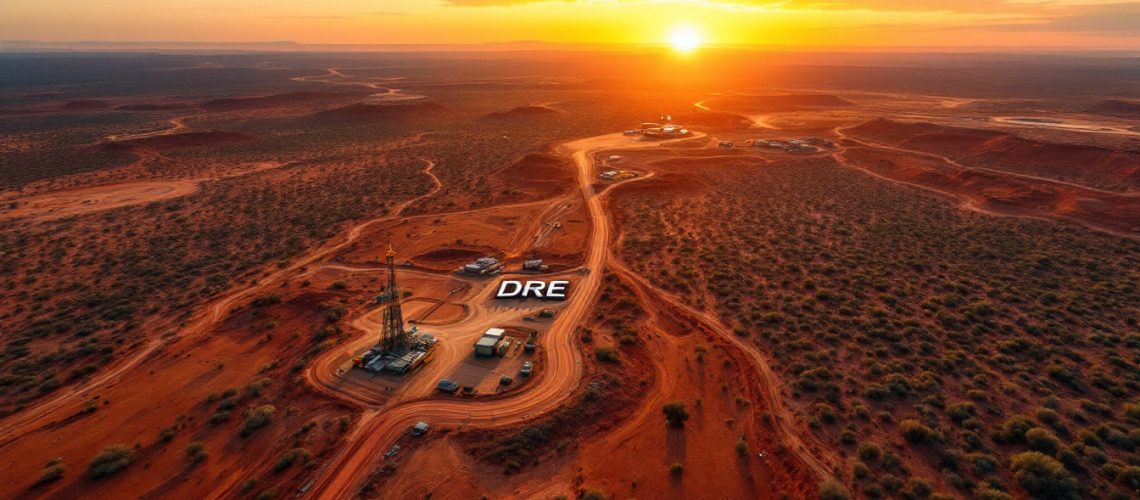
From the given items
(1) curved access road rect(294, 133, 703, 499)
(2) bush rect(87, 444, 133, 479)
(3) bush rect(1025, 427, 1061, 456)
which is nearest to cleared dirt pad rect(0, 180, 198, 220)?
(2) bush rect(87, 444, 133, 479)

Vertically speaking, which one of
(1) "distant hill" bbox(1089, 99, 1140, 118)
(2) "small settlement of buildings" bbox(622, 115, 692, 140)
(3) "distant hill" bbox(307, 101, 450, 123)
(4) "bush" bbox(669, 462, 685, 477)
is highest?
(1) "distant hill" bbox(1089, 99, 1140, 118)

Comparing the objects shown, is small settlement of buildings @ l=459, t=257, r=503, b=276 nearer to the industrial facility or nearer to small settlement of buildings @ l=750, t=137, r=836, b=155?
the industrial facility

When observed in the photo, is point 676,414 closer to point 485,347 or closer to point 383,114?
point 485,347

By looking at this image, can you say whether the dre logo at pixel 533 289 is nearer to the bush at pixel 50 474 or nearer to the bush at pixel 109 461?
the bush at pixel 109 461

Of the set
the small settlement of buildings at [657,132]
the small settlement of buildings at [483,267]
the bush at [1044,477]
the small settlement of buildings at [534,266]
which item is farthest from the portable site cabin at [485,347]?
the small settlement of buildings at [657,132]

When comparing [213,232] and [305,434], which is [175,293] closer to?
[213,232]

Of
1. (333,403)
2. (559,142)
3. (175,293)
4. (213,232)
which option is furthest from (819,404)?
(559,142)
